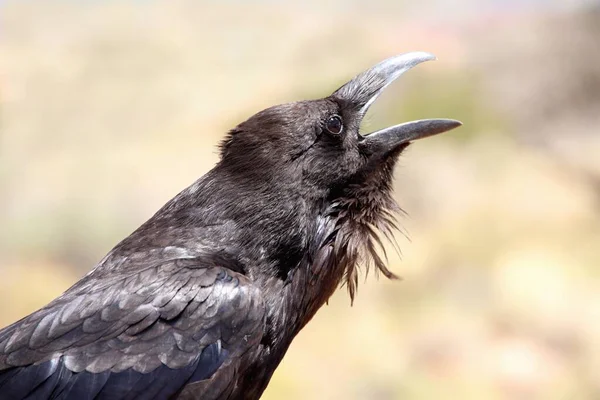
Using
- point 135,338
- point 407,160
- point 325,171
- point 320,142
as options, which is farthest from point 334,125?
point 407,160

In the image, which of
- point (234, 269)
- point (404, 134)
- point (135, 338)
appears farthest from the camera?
point (404, 134)

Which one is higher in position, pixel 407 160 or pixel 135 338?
pixel 407 160

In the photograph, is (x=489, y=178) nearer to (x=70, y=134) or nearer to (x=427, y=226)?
(x=427, y=226)

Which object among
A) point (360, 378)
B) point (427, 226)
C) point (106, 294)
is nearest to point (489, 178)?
point (427, 226)

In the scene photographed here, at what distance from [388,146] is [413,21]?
20.0 ft

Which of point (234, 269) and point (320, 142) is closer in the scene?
point (234, 269)

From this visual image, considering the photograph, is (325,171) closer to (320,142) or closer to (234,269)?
(320,142)

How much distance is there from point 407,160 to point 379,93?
11.3ft

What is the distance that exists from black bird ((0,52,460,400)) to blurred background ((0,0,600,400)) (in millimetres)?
3910

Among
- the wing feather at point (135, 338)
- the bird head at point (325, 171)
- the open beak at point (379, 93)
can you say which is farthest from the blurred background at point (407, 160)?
the wing feather at point (135, 338)

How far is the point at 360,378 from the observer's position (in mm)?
7055

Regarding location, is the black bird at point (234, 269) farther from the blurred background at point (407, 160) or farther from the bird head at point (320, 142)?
the blurred background at point (407, 160)

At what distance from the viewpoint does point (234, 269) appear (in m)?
2.95

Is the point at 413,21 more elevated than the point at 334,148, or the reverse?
the point at 413,21
